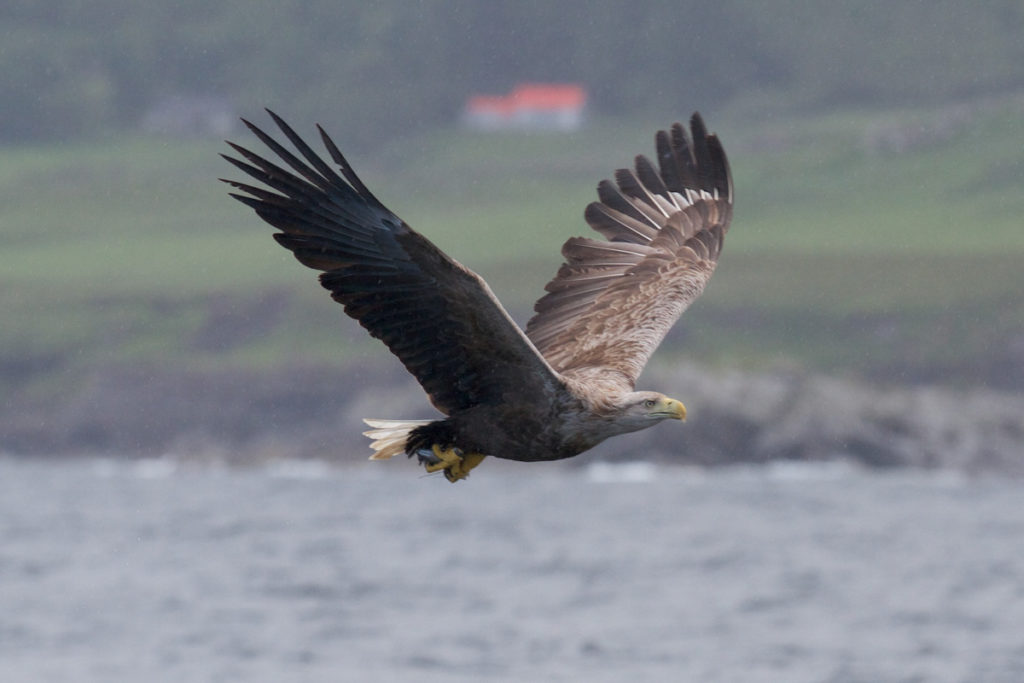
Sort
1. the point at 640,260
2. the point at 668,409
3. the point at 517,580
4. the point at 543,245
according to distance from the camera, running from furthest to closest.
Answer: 1. the point at 543,245
2. the point at 517,580
3. the point at 640,260
4. the point at 668,409

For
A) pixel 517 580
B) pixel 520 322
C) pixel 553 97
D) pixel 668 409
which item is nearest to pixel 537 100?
pixel 553 97

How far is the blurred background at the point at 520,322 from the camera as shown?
25375 mm

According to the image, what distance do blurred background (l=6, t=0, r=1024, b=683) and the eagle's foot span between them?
1082 centimetres

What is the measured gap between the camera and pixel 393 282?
378 inches

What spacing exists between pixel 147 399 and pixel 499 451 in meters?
50.7

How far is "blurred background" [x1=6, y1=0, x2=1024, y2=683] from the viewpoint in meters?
25.4

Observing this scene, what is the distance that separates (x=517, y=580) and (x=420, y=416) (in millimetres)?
18203

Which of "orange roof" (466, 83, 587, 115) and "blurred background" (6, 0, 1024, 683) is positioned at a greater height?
"orange roof" (466, 83, 587, 115)

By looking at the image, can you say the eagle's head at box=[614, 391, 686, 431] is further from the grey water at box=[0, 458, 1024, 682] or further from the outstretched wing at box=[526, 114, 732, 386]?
the grey water at box=[0, 458, 1024, 682]

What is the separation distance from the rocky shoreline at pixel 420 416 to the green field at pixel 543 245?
1.69 m

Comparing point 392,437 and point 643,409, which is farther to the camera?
point 392,437

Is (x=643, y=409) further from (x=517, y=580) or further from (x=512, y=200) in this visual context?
(x=512, y=200)

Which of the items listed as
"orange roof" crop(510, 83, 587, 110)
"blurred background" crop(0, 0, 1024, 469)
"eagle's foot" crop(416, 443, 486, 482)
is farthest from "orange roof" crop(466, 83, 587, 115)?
"eagle's foot" crop(416, 443, 486, 482)

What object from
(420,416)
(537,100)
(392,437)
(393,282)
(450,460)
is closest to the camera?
(393,282)
